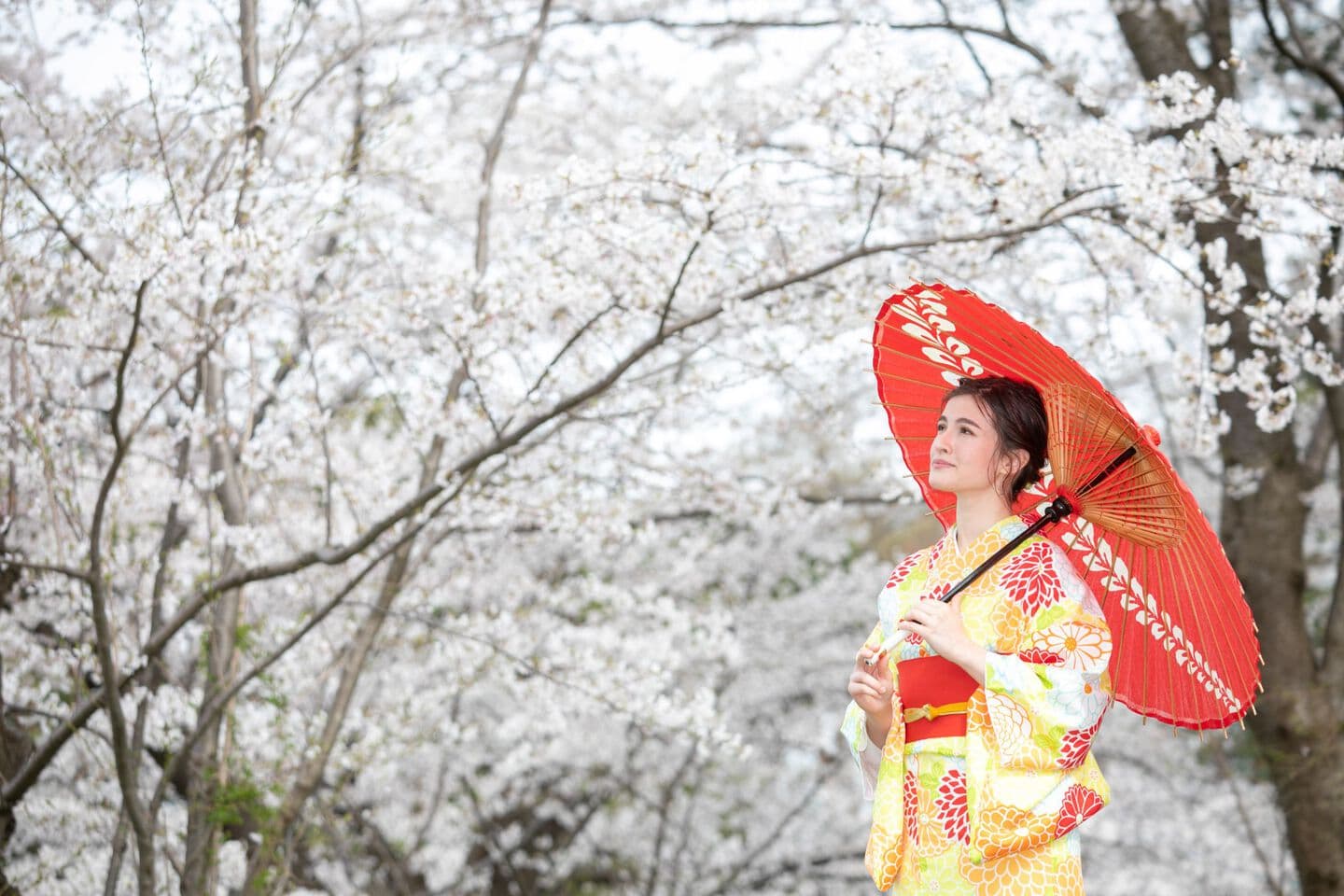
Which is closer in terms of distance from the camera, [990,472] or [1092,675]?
[1092,675]

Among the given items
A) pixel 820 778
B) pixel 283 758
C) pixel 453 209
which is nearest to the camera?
pixel 283 758

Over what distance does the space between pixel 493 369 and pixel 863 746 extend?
6.85 feet

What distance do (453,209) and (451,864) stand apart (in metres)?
3.86

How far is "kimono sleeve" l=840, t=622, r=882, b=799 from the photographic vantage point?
2225 mm

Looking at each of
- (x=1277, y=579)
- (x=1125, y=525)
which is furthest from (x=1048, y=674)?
(x=1277, y=579)

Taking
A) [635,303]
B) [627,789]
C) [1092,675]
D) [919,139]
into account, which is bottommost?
[1092,675]

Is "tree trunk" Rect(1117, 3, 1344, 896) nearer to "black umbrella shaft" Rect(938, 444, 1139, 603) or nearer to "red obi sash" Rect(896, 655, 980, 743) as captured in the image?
"black umbrella shaft" Rect(938, 444, 1139, 603)

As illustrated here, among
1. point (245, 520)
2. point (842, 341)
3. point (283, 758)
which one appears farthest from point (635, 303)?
point (283, 758)

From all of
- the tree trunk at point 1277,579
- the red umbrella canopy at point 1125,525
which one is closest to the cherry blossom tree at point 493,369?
the tree trunk at point 1277,579

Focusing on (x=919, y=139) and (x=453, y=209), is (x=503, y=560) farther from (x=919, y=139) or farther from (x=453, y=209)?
(x=919, y=139)

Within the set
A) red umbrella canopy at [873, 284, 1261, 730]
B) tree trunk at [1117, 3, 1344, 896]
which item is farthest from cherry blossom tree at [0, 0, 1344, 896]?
red umbrella canopy at [873, 284, 1261, 730]

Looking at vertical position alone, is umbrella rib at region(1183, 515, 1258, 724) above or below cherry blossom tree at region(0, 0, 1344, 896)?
below

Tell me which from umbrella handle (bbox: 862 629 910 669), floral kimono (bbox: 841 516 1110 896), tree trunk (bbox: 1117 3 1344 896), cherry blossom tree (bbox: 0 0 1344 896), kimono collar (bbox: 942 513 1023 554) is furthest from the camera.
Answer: tree trunk (bbox: 1117 3 1344 896)

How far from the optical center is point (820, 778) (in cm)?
731
